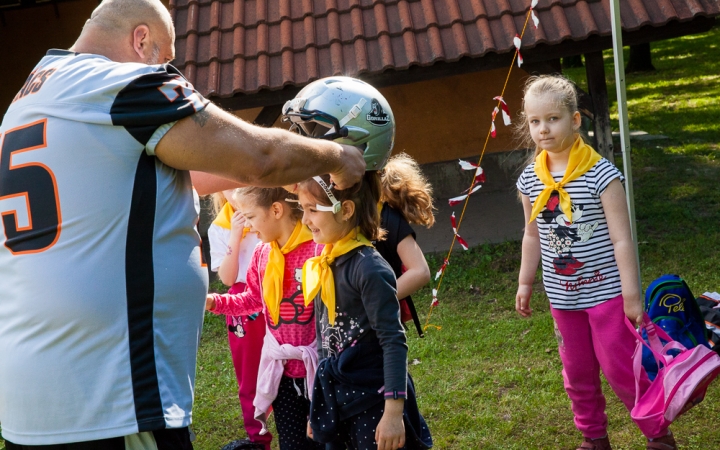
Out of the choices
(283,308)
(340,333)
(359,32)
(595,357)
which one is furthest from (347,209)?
(359,32)

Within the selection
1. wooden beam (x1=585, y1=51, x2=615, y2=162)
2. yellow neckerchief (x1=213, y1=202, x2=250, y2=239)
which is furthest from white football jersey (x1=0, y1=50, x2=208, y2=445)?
wooden beam (x1=585, y1=51, x2=615, y2=162)

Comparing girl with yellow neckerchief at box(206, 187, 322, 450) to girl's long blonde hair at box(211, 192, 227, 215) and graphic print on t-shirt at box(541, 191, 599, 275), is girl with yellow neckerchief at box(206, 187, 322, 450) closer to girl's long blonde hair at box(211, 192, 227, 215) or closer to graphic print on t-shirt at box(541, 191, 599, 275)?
girl's long blonde hair at box(211, 192, 227, 215)

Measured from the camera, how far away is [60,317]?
2.09 m

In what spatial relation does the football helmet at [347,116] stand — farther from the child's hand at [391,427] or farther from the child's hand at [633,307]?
the child's hand at [633,307]

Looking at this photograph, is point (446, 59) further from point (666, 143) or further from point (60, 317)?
point (666, 143)

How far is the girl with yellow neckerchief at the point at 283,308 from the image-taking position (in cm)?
332

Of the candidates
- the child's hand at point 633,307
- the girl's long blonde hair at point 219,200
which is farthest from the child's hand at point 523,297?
the girl's long blonde hair at point 219,200

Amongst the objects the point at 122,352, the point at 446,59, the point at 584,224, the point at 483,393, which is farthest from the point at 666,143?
the point at 122,352

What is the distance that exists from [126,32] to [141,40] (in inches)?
2.0

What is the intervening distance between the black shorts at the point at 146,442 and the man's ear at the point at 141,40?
1169mm

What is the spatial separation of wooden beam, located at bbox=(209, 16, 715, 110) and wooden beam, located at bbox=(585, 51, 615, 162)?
0.25 m

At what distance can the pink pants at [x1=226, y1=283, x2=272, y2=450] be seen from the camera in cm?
404

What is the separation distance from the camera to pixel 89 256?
2098mm

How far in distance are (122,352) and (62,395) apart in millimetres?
198
